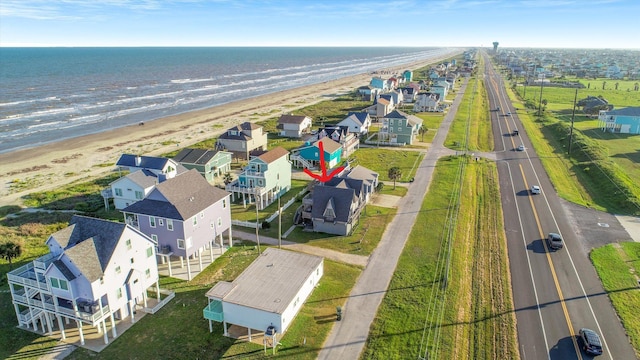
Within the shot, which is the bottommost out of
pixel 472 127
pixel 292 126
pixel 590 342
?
pixel 590 342

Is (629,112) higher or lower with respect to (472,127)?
higher

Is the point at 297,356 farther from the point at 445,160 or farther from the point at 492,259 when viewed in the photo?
the point at 445,160

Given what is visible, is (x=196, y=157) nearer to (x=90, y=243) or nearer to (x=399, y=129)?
(x=90, y=243)

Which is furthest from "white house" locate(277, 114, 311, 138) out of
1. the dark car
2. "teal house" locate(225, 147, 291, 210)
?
the dark car

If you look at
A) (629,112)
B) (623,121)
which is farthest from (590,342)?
(629,112)

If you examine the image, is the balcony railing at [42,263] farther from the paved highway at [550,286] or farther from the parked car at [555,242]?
the parked car at [555,242]

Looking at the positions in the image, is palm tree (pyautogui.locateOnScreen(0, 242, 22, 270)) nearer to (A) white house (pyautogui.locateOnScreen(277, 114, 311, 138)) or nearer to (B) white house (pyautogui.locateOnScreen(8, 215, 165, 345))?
(B) white house (pyautogui.locateOnScreen(8, 215, 165, 345))

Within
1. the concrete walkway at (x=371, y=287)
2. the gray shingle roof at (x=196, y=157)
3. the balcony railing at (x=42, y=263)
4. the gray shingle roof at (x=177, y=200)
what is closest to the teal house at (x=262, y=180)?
the gray shingle roof at (x=196, y=157)
